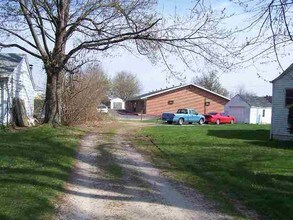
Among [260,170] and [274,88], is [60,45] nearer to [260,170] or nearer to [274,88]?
[274,88]

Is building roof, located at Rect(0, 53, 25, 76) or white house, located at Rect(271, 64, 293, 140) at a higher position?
building roof, located at Rect(0, 53, 25, 76)

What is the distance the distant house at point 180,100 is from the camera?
61594 mm

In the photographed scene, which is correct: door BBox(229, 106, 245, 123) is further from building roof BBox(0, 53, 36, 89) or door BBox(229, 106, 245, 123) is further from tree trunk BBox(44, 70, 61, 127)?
tree trunk BBox(44, 70, 61, 127)

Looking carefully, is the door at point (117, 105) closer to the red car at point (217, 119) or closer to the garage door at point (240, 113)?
the garage door at point (240, 113)

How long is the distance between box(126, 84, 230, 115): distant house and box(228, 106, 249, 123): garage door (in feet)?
18.5

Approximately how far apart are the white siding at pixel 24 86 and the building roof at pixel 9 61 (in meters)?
0.32

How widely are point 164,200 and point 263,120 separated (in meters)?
51.5

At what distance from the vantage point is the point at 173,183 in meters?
9.47

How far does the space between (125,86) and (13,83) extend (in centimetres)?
8584

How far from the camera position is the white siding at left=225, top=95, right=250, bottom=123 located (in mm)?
55272

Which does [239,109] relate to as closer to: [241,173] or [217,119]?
[217,119]

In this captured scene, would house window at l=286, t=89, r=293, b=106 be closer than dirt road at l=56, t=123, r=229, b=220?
No

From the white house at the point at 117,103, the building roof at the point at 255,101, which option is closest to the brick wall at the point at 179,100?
the building roof at the point at 255,101

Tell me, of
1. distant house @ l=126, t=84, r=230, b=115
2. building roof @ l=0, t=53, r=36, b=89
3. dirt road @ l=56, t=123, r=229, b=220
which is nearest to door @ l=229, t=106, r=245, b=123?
distant house @ l=126, t=84, r=230, b=115
